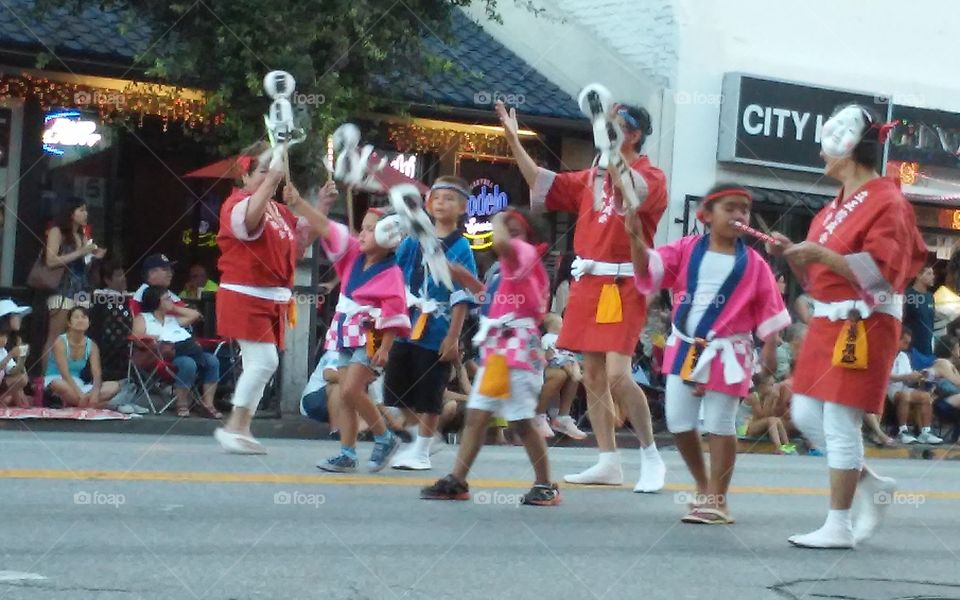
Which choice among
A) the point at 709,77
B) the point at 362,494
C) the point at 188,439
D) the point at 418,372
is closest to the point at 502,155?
the point at 709,77

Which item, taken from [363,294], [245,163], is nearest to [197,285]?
[245,163]

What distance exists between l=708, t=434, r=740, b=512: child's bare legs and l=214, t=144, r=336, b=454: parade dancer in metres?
2.98

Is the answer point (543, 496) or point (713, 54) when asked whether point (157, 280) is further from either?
point (713, 54)

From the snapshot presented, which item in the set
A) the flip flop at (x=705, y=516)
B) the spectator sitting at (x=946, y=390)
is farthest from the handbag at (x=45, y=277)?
the flip flop at (x=705, y=516)

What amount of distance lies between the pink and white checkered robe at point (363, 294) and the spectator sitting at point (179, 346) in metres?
5.66

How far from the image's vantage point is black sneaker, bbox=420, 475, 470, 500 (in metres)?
9.05

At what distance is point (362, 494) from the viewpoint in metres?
9.22

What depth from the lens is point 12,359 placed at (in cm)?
1545

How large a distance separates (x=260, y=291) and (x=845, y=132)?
4039 millimetres

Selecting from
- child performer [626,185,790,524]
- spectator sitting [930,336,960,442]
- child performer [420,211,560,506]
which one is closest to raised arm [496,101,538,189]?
child performer [420,211,560,506]

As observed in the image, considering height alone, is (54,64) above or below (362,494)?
above

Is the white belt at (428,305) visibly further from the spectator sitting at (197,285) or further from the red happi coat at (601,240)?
the spectator sitting at (197,285)

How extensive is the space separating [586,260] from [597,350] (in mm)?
490

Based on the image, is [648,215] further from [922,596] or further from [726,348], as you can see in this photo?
[922,596]
